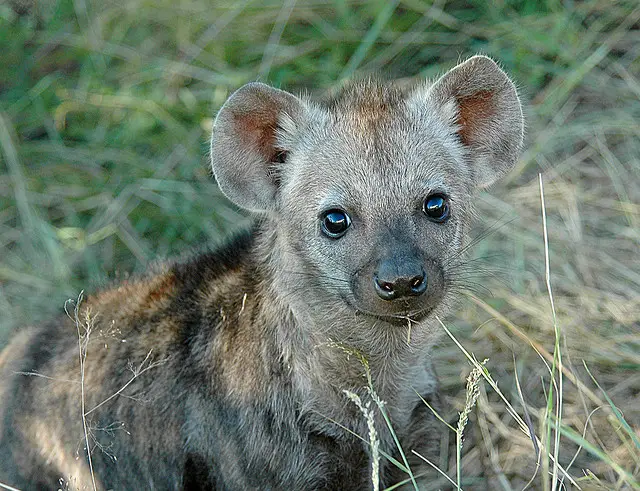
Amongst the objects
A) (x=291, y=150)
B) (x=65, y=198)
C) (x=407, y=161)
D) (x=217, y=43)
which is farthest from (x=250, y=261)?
(x=217, y=43)

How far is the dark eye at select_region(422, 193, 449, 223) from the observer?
135 inches

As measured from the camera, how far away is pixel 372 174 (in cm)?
340

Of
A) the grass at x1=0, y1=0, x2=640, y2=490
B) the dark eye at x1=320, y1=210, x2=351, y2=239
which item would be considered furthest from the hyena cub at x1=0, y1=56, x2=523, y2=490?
the grass at x1=0, y1=0, x2=640, y2=490

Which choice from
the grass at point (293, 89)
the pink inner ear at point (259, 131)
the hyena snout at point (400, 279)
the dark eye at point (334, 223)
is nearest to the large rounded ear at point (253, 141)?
the pink inner ear at point (259, 131)

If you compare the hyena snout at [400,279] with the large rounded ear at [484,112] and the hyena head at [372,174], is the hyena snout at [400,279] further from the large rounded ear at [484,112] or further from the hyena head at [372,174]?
the large rounded ear at [484,112]

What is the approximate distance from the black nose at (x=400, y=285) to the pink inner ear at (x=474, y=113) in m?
0.82

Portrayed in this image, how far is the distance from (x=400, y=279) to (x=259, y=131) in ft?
2.92

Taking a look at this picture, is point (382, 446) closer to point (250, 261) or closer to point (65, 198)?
point (250, 261)

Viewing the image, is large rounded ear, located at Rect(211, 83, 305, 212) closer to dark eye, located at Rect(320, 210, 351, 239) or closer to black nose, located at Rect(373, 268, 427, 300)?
dark eye, located at Rect(320, 210, 351, 239)

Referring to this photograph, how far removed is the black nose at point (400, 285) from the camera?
10.3ft

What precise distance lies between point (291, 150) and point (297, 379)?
2.72 ft

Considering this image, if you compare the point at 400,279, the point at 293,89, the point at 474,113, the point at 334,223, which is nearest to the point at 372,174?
the point at 334,223

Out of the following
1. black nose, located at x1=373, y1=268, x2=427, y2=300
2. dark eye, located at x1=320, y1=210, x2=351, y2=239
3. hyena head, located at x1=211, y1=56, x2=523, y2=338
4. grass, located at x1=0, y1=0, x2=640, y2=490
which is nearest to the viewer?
black nose, located at x1=373, y1=268, x2=427, y2=300

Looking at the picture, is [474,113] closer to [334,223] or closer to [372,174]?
[372,174]
